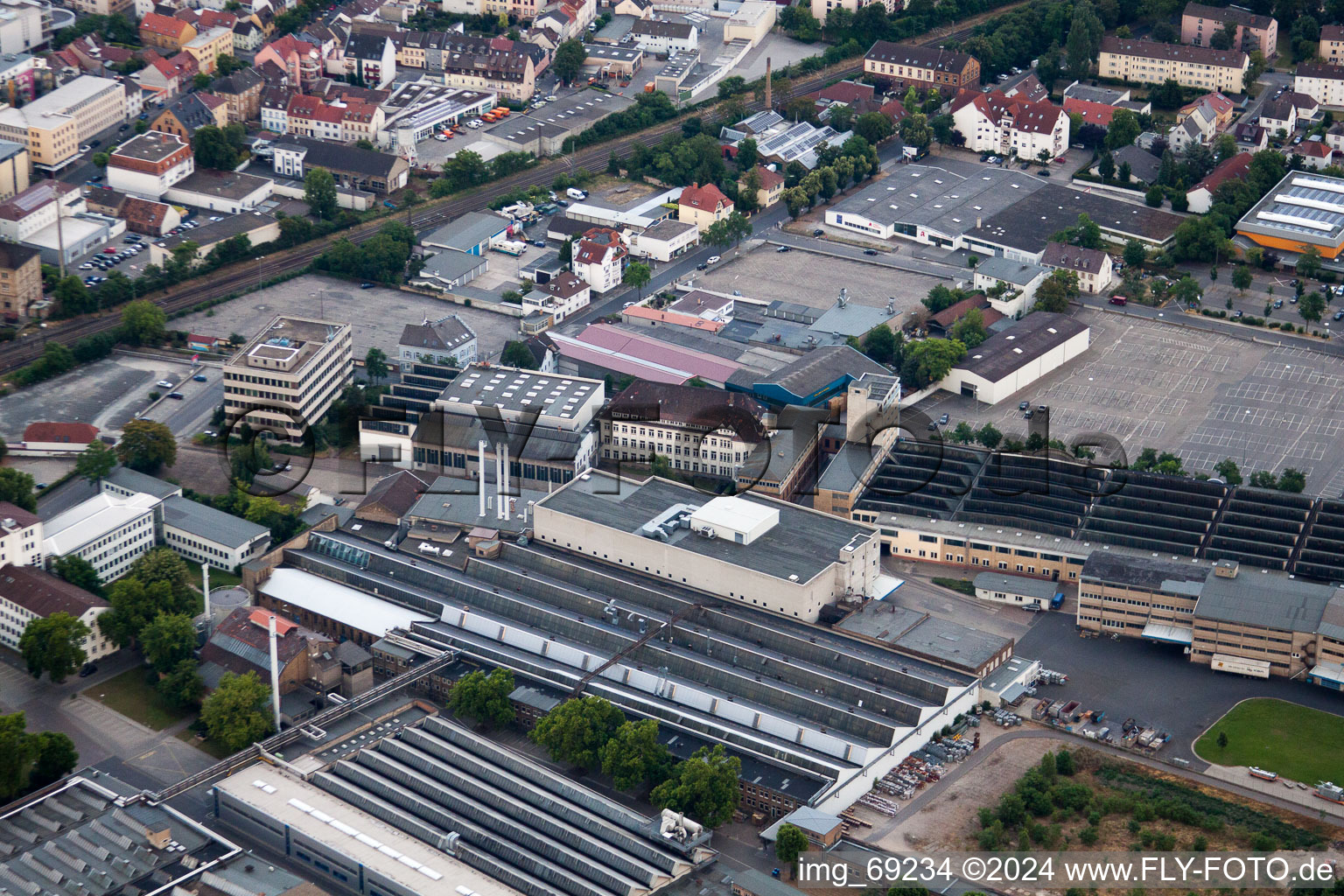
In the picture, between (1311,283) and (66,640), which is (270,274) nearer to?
(66,640)

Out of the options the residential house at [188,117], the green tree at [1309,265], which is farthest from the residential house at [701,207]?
the green tree at [1309,265]

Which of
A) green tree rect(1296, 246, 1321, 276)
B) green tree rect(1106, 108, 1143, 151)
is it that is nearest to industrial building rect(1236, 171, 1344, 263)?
green tree rect(1296, 246, 1321, 276)

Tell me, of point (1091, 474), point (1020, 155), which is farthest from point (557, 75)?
point (1091, 474)

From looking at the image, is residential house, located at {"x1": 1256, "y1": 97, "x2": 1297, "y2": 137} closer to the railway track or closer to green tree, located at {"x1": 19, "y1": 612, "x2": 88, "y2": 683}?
the railway track

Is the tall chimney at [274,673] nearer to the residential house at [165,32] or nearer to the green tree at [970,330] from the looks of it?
the green tree at [970,330]

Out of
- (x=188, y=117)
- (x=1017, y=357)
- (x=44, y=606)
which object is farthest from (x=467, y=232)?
(x=44, y=606)
